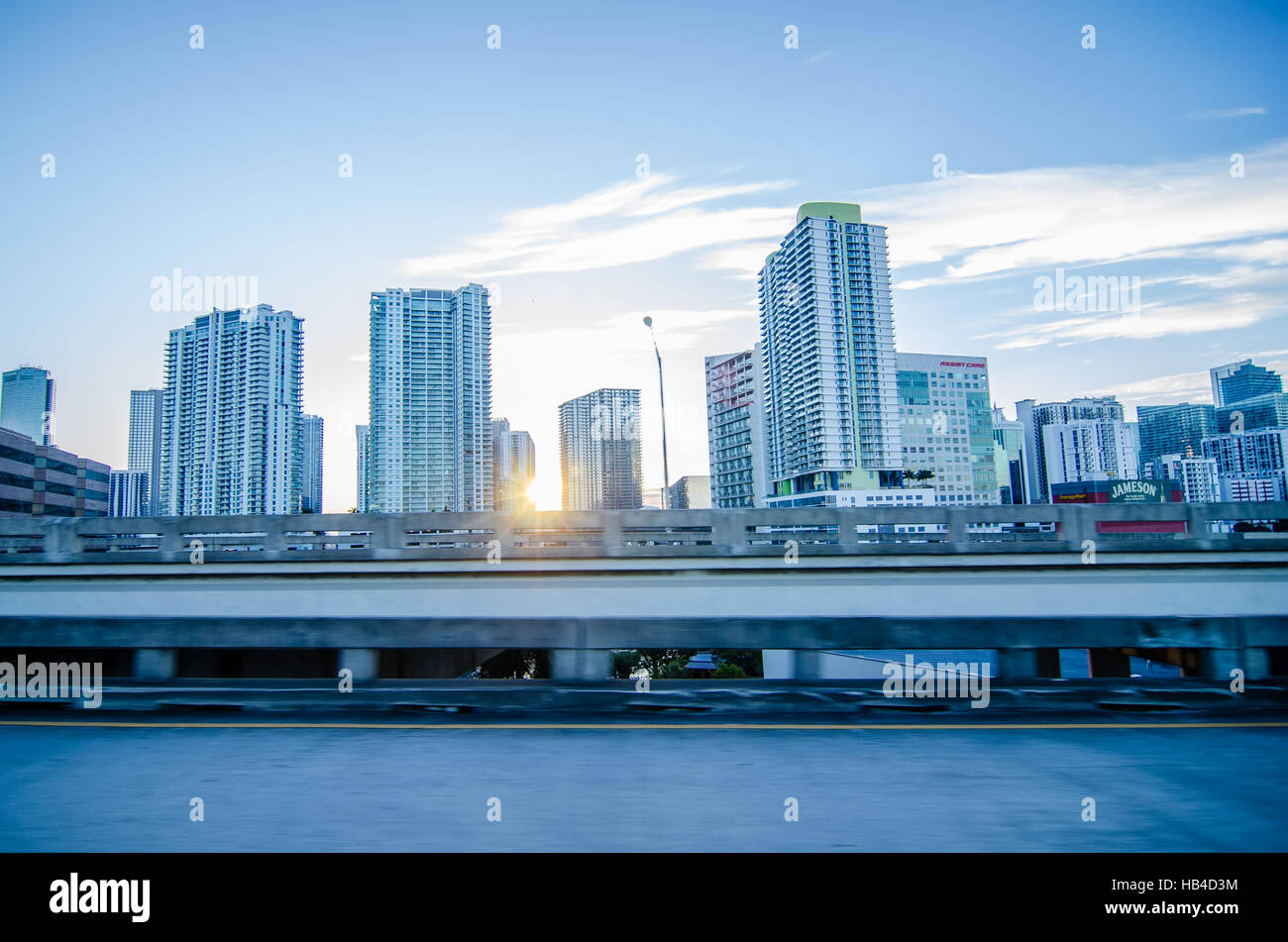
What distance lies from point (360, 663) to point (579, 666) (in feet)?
6.98

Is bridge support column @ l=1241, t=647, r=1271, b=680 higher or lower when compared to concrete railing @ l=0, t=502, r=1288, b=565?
lower

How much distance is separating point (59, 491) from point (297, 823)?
560 feet

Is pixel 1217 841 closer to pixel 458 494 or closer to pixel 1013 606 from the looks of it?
pixel 1013 606

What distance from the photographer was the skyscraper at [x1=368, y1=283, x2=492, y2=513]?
190750mm

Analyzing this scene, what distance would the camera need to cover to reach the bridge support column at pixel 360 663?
292 inches

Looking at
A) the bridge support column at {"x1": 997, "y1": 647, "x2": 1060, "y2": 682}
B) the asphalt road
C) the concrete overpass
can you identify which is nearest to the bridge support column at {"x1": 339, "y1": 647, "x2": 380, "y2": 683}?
the concrete overpass

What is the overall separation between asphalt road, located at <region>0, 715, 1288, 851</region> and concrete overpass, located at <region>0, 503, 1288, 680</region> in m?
1.02

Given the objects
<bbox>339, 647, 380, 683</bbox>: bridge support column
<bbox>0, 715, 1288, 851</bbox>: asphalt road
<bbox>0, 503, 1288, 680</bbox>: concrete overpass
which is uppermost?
<bbox>0, 503, 1288, 680</bbox>: concrete overpass

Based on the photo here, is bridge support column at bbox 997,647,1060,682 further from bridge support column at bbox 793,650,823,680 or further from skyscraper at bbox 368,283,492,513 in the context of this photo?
skyscraper at bbox 368,283,492,513

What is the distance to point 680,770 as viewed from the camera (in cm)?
530

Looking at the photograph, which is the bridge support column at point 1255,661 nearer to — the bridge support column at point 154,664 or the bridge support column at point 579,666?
the bridge support column at point 579,666

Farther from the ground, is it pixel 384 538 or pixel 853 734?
pixel 384 538
